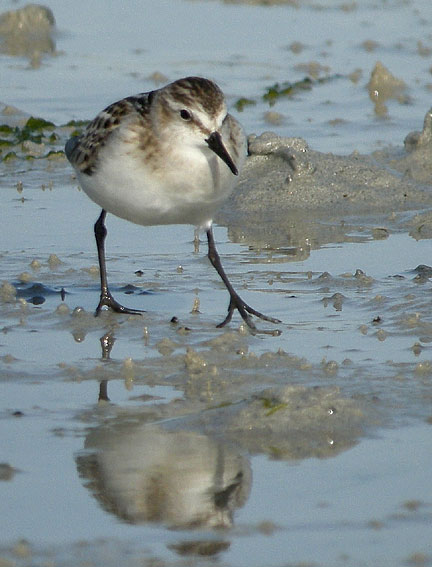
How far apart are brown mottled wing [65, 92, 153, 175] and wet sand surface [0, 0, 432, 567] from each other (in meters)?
0.86

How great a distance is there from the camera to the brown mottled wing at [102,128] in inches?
266

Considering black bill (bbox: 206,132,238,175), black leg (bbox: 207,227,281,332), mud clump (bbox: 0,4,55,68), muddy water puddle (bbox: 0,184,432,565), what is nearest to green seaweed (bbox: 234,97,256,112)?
mud clump (bbox: 0,4,55,68)

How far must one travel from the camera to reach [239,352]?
643 centimetres

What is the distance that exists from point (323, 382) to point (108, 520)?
1.74 m

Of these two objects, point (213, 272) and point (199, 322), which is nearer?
point (199, 322)

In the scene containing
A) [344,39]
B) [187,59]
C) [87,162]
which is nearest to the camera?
[87,162]

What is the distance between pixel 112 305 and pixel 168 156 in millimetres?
1211

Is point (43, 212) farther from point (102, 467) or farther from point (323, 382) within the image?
point (102, 467)

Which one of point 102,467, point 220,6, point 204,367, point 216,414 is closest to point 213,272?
point 204,367

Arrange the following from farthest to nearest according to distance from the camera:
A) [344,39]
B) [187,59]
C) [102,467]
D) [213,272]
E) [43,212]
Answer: [344,39], [187,59], [43,212], [213,272], [102,467]

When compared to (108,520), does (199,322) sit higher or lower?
lower

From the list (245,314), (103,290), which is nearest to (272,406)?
(245,314)

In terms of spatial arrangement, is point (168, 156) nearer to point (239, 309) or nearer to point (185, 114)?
point (185, 114)

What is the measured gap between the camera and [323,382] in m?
5.89
